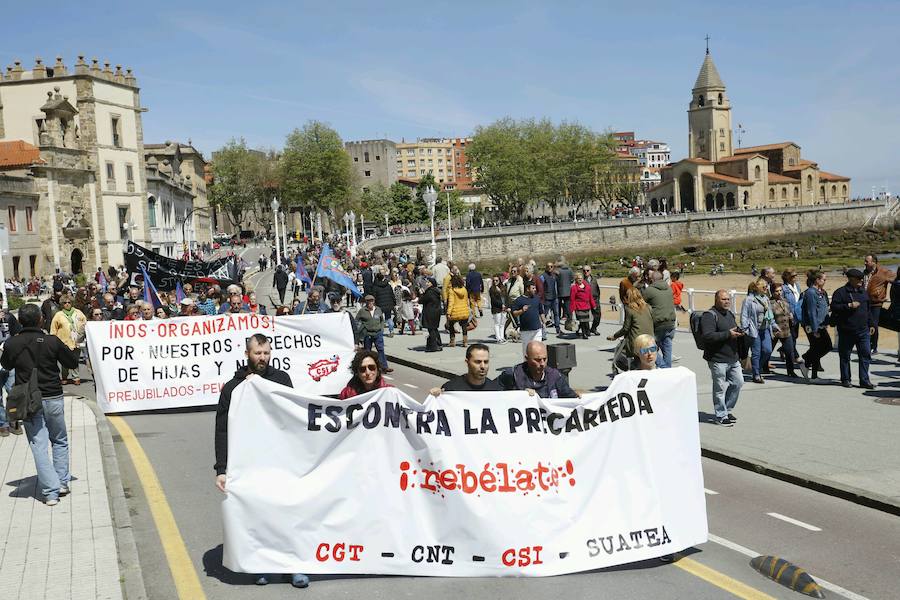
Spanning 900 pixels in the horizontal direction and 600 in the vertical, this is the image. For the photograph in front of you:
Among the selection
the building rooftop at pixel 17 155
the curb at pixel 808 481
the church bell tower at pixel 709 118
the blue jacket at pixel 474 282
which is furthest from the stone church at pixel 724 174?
the curb at pixel 808 481

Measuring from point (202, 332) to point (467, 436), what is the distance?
875 cm

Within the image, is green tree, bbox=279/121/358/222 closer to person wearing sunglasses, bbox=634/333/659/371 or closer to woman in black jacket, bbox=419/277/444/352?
woman in black jacket, bbox=419/277/444/352

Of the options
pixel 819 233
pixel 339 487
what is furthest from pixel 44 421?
pixel 819 233

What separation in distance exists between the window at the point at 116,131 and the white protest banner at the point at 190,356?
173 feet

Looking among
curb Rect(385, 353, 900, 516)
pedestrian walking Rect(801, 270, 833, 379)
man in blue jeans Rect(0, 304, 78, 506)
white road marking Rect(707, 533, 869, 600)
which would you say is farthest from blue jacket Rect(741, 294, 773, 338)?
man in blue jeans Rect(0, 304, 78, 506)

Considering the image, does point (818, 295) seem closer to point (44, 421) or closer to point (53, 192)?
point (44, 421)

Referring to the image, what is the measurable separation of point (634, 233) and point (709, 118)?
58.3m

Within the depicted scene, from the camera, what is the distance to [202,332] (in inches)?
557

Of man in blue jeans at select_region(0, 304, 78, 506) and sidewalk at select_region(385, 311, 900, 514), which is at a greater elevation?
man in blue jeans at select_region(0, 304, 78, 506)

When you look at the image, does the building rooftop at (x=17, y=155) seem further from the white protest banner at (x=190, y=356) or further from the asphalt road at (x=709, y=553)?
the asphalt road at (x=709, y=553)

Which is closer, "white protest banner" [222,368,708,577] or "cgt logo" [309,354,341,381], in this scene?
"white protest banner" [222,368,708,577]

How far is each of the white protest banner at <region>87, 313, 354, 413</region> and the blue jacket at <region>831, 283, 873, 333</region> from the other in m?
7.66

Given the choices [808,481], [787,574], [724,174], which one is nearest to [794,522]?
[808,481]

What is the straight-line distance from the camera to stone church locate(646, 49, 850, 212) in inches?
5797
